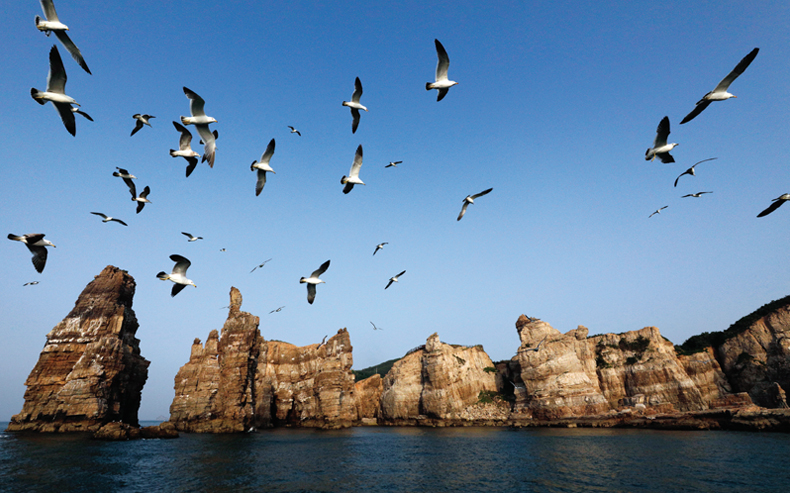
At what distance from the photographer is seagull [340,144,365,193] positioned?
1599 cm

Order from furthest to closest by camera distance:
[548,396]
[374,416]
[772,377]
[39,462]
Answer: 1. [374,416]
2. [548,396]
3. [772,377]
4. [39,462]

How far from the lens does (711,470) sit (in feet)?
77.9

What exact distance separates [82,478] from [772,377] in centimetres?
7765

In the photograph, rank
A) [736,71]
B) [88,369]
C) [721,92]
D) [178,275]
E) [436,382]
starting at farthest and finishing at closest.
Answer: [436,382] < [88,369] < [178,275] < [721,92] < [736,71]

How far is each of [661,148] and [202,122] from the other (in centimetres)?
1742

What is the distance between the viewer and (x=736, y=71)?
10547 mm

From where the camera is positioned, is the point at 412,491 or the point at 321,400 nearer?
the point at 412,491

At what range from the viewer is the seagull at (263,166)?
1438cm

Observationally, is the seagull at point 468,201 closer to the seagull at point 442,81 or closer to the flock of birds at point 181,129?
the flock of birds at point 181,129

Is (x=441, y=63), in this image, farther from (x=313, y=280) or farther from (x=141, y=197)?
(x=141, y=197)

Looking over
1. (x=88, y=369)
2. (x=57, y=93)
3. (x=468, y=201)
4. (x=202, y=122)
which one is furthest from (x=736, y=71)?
(x=88, y=369)

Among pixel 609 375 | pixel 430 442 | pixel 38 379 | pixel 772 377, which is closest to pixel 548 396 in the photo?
pixel 609 375

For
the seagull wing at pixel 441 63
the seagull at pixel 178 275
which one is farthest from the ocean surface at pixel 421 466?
the seagull wing at pixel 441 63

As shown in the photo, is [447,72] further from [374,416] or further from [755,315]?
[374,416]
